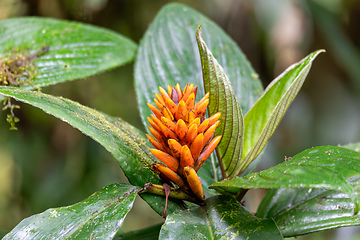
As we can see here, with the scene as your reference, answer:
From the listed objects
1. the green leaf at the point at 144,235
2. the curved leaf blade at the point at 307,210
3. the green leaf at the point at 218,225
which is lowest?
the green leaf at the point at 144,235

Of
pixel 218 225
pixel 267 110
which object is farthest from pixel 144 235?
pixel 267 110

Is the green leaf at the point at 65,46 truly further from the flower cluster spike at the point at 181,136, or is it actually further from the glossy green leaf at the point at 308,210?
the glossy green leaf at the point at 308,210

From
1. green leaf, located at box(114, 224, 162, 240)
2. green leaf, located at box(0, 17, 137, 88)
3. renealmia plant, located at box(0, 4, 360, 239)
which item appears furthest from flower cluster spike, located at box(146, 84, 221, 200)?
green leaf, located at box(0, 17, 137, 88)

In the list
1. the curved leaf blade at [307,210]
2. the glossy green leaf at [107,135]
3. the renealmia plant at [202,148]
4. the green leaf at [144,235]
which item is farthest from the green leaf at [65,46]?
the curved leaf blade at [307,210]

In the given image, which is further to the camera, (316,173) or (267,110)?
(267,110)

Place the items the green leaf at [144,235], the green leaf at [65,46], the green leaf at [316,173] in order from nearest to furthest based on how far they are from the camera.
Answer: the green leaf at [316,173]
the green leaf at [144,235]
the green leaf at [65,46]

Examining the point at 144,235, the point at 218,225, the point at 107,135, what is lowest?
the point at 144,235

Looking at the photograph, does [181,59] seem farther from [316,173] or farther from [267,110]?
[316,173]
